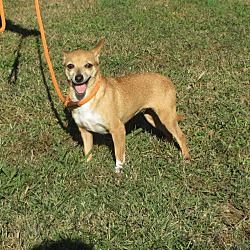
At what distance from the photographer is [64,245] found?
361cm

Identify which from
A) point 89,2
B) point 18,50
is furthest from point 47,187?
point 89,2

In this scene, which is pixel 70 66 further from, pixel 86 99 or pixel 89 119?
pixel 89 119

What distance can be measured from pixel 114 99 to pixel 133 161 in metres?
0.84

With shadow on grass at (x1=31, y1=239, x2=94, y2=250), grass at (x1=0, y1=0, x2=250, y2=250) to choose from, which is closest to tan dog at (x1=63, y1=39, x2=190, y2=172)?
grass at (x1=0, y1=0, x2=250, y2=250)

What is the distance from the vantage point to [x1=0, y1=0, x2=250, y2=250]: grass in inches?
149

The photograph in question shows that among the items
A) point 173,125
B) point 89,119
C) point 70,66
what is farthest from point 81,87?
point 173,125

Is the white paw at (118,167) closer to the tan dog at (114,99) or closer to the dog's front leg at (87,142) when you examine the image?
the tan dog at (114,99)

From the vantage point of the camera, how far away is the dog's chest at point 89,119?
14.8 ft

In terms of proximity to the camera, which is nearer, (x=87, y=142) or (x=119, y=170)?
(x=119, y=170)

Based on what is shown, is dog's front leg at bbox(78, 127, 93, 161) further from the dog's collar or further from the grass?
the dog's collar

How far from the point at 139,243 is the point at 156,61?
16.4 ft

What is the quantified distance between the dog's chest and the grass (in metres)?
0.50

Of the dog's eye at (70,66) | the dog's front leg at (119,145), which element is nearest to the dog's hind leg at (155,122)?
the dog's front leg at (119,145)

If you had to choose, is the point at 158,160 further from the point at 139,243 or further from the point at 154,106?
the point at 139,243
